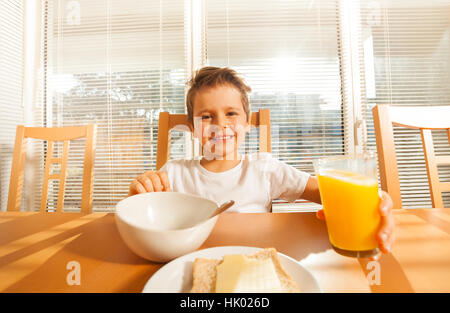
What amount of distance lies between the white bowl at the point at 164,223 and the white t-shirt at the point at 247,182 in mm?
396

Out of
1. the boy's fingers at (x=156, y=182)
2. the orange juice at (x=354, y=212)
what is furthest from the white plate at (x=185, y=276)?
the boy's fingers at (x=156, y=182)

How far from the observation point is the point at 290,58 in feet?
5.82

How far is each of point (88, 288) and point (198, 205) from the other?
0.76ft

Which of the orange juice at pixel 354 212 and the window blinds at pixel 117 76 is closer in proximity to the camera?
the orange juice at pixel 354 212

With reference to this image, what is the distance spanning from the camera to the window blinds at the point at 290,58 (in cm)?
177

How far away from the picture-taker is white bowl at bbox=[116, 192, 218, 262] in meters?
0.33

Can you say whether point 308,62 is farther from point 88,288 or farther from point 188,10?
point 88,288

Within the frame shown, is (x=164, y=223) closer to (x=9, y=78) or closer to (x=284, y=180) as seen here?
(x=284, y=180)

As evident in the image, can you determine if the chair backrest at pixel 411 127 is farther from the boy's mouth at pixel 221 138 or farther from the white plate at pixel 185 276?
the white plate at pixel 185 276

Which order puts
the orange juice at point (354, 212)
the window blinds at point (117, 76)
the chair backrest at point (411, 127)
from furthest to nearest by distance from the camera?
the window blinds at point (117, 76) < the chair backrest at point (411, 127) < the orange juice at point (354, 212)

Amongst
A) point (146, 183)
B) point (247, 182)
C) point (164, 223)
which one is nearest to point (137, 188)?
point (146, 183)

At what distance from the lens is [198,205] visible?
0.49 m

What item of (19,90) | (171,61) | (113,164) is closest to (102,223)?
(113,164)

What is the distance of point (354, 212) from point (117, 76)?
1935 millimetres
